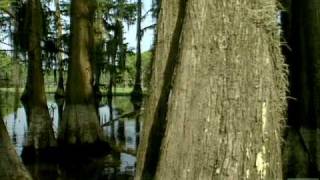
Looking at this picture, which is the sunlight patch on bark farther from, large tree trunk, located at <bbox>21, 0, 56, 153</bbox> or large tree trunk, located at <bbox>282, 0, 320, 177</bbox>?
large tree trunk, located at <bbox>21, 0, 56, 153</bbox>

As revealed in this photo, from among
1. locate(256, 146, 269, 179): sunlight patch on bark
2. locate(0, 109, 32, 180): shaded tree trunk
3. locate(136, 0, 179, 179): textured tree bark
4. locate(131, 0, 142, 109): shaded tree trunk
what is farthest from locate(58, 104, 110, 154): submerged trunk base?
locate(131, 0, 142, 109): shaded tree trunk

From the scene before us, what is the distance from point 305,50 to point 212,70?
24.3ft

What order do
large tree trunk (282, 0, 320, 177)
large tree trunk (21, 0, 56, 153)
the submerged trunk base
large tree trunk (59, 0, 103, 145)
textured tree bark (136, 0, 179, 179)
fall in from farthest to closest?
large tree trunk (59, 0, 103, 145) < the submerged trunk base < large tree trunk (21, 0, 56, 153) < large tree trunk (282, 0, 320, 177) < textured tree bark (136, 0, 179, 179)

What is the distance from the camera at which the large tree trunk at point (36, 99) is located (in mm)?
16078

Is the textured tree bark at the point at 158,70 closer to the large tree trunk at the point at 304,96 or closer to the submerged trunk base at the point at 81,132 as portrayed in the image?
the large tree trunk at the point at 304,96

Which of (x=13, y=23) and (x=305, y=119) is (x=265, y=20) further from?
(x=13, y=23)

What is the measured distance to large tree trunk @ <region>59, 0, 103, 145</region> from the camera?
54.5 feet

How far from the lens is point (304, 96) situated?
1030cm

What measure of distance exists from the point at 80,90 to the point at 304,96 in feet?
28.8

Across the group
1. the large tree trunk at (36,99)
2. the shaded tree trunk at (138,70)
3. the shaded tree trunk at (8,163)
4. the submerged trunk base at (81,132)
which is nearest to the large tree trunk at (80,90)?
the submerged trunk base at (81,132)

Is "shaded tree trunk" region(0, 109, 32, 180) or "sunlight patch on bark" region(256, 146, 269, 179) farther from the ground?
"sunlight patch on bark" region(256, 146, 269, 179)

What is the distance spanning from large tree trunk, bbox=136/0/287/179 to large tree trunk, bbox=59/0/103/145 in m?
13.0

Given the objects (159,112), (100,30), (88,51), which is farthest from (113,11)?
(159,112)

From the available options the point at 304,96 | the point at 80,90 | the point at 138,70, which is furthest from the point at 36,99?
the point at 138,70
